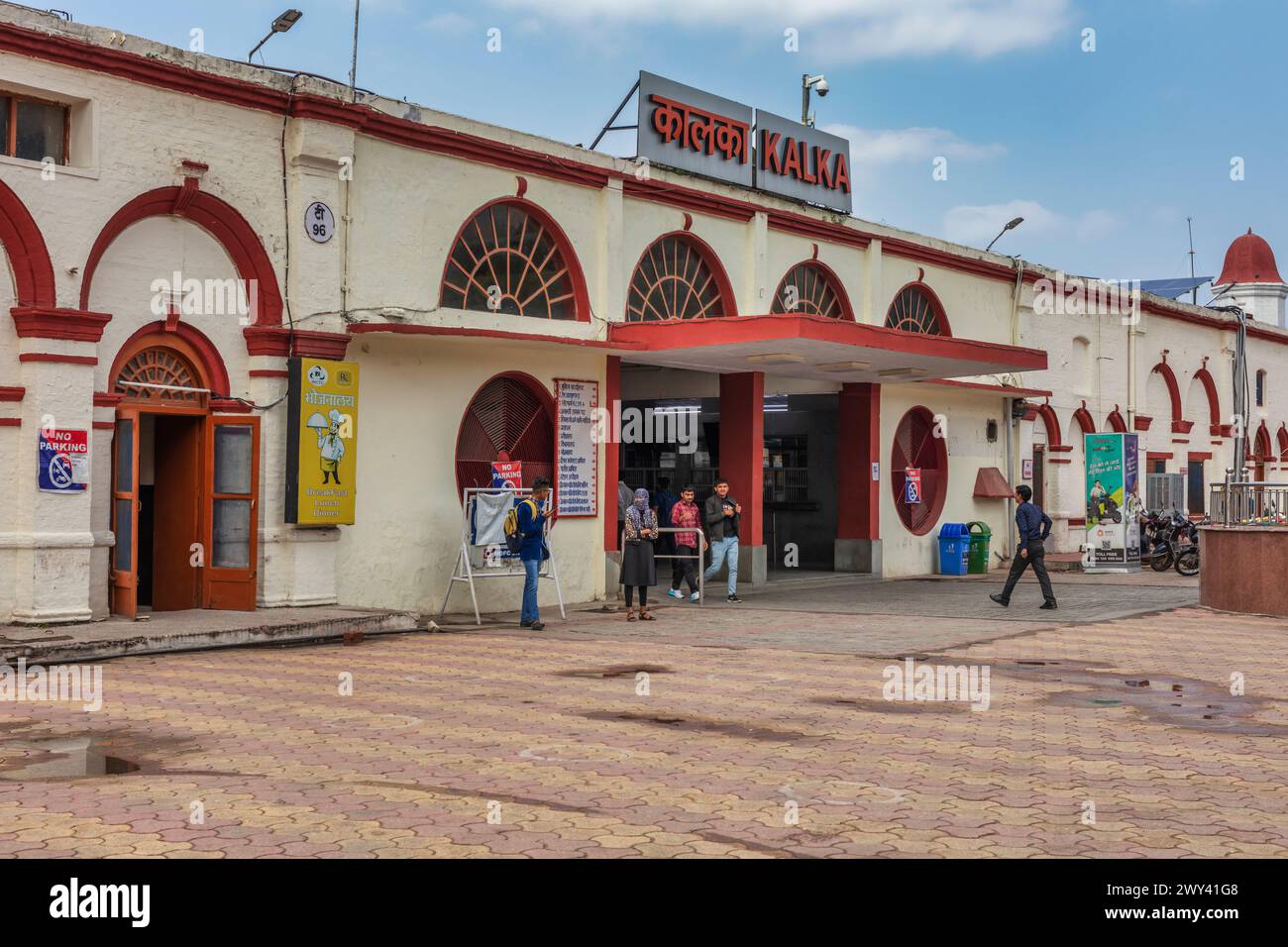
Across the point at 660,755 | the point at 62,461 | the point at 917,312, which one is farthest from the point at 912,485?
the point at 660,755

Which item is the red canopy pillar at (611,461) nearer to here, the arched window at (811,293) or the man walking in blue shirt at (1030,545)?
the arched window at (811,293)

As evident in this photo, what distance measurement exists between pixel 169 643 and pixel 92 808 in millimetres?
6258

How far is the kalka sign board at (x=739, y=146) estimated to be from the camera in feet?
66.4

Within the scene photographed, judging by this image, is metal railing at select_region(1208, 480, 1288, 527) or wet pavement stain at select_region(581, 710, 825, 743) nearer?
wet pavement stain at select_region(581, 710, 825, 743)

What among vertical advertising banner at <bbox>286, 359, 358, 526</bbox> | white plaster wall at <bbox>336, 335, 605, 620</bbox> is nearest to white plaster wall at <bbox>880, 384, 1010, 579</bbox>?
white plaster wall at <bbox>336, 335, 605, 620</bbox>

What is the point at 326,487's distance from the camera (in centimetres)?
1491

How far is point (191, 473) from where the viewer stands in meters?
14.8

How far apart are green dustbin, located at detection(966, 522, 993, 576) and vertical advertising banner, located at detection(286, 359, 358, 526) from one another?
14114mm

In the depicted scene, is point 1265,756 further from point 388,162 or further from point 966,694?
point 388,162

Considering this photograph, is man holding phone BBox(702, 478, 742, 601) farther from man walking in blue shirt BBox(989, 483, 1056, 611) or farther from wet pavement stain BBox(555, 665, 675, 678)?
wet pavement stain BBox(555, 665, 675, 678)

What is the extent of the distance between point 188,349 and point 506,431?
14.9ft

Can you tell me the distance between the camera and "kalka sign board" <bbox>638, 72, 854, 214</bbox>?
66.4 feet

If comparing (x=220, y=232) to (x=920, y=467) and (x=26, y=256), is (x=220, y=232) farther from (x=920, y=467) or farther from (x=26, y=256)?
(x=920, y=467)

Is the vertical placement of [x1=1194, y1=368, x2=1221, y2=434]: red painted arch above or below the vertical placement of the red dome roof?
below
